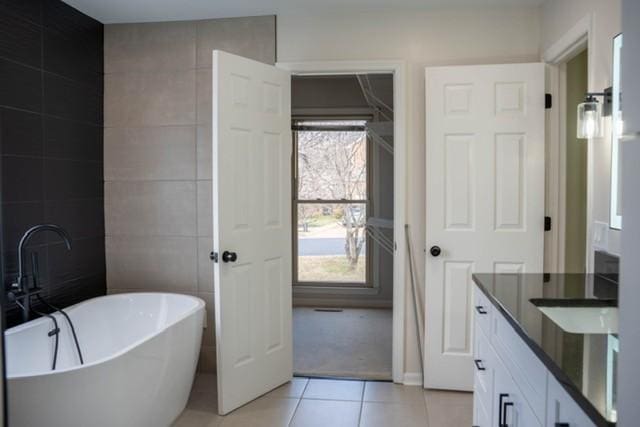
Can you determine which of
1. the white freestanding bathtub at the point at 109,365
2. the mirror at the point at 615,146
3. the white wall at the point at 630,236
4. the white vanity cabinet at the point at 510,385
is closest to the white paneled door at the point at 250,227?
the white freestanding bathtub at the point at 109,365

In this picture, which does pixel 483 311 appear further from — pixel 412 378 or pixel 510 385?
pixel 412 378

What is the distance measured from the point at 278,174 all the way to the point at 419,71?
112 centimetres

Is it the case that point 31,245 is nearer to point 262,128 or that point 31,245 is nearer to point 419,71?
point 262,128

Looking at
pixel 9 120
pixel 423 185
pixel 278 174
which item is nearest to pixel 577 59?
pixel 423 185

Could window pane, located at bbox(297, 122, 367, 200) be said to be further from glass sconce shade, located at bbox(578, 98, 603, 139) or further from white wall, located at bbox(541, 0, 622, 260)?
glass sconce shade, located at bbox(578, 98, 603, 139)

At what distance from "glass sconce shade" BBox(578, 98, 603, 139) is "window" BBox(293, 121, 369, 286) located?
3.31m

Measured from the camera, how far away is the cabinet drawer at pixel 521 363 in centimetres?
125

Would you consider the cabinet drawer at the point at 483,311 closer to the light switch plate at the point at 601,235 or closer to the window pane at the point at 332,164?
the light switch plate at the point at 601,235

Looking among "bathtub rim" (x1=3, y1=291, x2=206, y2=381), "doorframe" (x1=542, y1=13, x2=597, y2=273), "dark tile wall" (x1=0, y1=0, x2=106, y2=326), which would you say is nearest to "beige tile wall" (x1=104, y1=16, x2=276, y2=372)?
"dark tile wall" (x1=0, y1=0, x2=106, y2=326)

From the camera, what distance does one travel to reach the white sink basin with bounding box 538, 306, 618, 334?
1.61 metres

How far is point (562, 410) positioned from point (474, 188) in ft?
6.63

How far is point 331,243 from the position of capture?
541cm

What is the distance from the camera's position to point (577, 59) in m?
3.14

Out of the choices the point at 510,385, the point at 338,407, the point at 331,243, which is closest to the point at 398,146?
the point at 338,407
